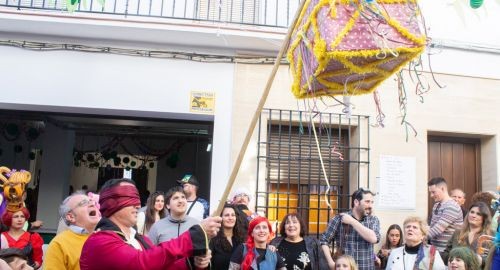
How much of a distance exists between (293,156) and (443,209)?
2.04 m

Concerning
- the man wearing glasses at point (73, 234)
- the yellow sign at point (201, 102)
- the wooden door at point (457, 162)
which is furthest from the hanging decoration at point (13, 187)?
the wooden door at point (457, 162)

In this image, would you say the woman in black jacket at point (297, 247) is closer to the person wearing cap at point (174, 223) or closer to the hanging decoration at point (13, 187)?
the person wearing cap at point (174, 223)

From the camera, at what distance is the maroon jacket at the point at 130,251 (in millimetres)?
2248

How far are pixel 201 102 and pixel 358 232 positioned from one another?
2578 millimetres

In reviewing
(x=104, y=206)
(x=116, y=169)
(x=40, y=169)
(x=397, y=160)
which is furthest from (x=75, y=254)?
(x=116, y=169)

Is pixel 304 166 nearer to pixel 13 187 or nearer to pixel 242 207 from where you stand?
pixel 242 207

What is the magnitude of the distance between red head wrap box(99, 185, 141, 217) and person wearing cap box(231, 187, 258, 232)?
7.03 ft

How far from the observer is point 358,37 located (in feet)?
8.36

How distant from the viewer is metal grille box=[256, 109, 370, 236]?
6250 millimetres

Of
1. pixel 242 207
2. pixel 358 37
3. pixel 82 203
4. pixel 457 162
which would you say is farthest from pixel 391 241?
pixel 358 37

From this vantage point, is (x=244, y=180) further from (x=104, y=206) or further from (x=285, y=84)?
(x=104, y=206)

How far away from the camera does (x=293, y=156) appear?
6.39m

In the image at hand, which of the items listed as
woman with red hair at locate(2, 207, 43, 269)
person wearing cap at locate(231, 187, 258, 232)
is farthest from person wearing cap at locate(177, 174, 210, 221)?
woman with red hair at locate(2, 207, 43, 269)

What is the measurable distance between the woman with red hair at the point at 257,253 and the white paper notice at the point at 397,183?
238cm
